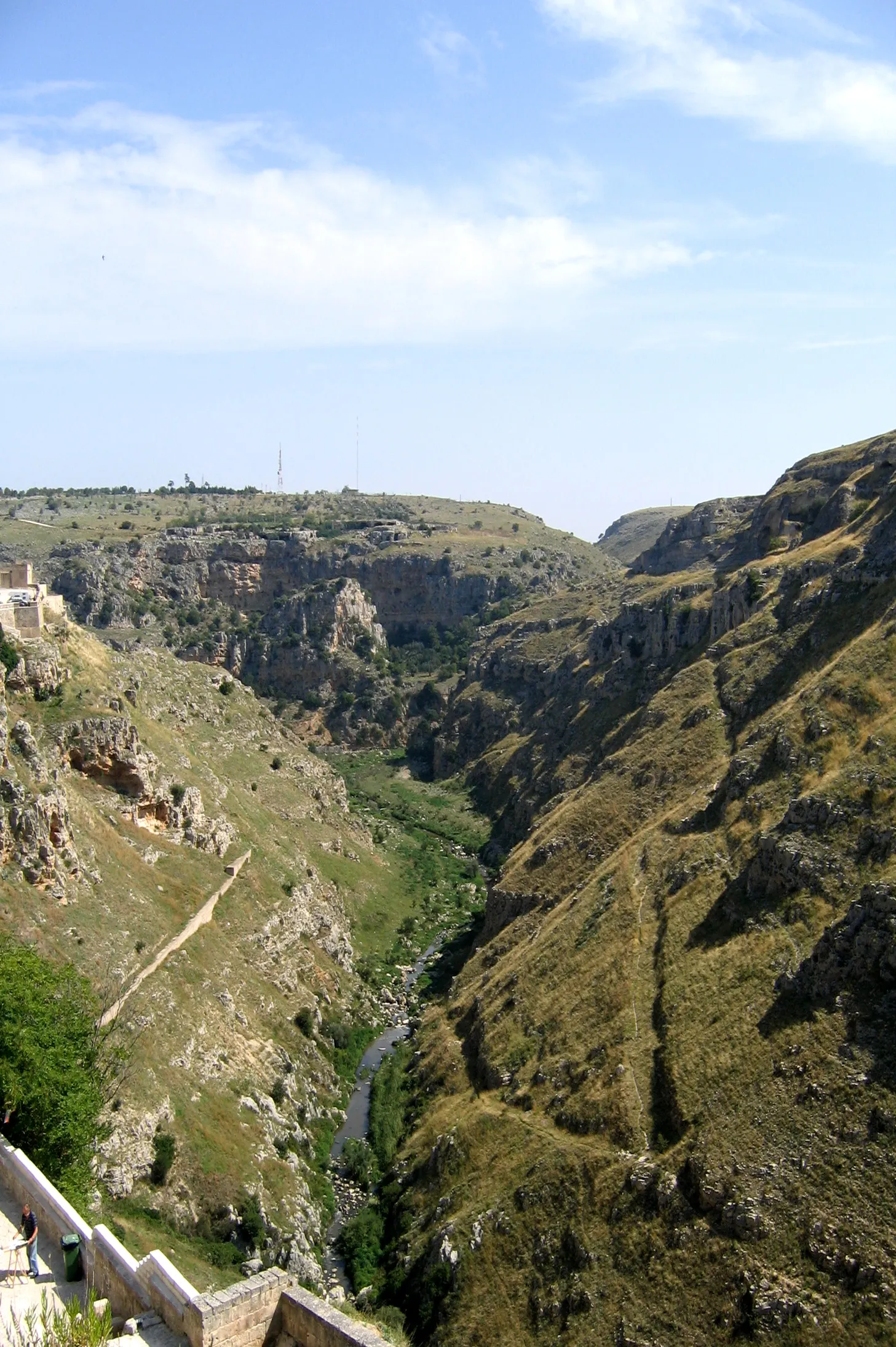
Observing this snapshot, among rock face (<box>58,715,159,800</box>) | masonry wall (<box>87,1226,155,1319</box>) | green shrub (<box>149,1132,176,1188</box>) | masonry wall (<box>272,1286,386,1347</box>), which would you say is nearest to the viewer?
masonry wall (<box>272,1286,386,1347</box>)

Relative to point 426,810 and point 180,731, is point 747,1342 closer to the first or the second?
point 180,731

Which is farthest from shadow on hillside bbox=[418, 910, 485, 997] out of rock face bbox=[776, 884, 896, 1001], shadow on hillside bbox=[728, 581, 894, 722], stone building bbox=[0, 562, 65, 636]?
stone building bbox=[0, 562, 65, 636]

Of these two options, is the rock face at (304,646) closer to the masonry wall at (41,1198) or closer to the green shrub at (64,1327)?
the masonry wall at (41,1198)

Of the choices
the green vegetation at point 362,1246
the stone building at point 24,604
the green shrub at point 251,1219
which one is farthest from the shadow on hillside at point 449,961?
the stone building at point 24,604

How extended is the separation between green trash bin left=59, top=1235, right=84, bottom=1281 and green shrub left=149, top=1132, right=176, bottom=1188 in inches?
1107

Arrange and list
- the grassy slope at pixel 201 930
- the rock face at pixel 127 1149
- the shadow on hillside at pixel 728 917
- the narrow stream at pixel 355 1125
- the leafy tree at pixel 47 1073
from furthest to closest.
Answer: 1. the shadow on hillside at pixel 728 917
2. the grassy slope at pixel 201 930
3. the narrow stream at pixel 355 1125
4. the rock face at pixel 127 1149
5. the leafy tree at pixel 47 1073

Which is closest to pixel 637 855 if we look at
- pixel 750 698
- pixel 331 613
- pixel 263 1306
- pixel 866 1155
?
pixel 750 698

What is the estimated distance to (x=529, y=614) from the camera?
6196 inches

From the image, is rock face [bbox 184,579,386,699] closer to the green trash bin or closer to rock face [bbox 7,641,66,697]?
rock face [bbox 7,641,66,697]

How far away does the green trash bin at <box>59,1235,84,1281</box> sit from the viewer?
1727cm

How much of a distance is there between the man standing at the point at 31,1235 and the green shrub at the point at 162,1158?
2658 cm

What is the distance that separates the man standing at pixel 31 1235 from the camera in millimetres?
17453

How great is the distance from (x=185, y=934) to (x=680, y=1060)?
2833cm

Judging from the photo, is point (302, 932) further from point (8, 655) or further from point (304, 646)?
point (304, 646)
